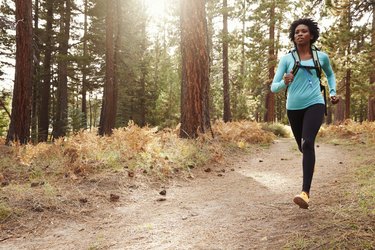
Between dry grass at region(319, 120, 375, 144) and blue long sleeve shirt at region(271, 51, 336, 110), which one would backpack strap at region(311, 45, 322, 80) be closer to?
blue long sleeve shirt at region(271, 51, 336, 110)

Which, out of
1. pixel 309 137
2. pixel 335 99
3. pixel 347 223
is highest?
pixel 335 99

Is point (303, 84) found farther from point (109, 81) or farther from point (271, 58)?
point (271, 58)

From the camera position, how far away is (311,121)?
13.2 ft

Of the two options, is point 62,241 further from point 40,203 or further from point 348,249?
point 348,249

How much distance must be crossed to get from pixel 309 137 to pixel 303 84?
72 centimetres

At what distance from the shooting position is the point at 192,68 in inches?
366

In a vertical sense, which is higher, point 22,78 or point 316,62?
point 22,78

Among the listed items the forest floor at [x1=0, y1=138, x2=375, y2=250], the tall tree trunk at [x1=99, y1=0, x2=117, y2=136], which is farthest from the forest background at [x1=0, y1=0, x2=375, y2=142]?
the forest floor at [x1=0, y1=138, x2=375, y2=250]

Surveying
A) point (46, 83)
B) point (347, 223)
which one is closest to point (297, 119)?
point (347, 223)

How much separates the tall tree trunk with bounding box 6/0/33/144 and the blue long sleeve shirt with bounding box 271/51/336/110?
8556mm

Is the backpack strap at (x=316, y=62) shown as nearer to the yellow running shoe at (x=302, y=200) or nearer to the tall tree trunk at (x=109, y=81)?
the yellow running shoe at (x=302, y=200)

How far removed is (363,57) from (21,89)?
14192 mm

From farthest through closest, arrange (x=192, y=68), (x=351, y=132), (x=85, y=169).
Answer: (x=351, y=132), (x=192, y=68), (x=85, y=169)

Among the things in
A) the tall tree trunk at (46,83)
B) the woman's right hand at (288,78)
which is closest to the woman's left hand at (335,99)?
the woman's right hand at (288,78)
